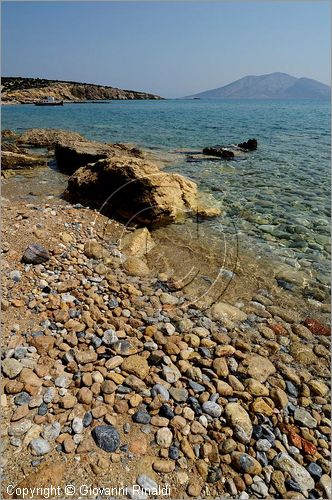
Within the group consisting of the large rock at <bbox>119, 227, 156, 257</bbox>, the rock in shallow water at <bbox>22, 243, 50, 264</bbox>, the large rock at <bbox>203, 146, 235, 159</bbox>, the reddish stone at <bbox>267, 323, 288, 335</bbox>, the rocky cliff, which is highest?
the rocky cliff

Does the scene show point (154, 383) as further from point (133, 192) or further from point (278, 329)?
point (133, 192)

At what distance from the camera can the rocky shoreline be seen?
2811 mm

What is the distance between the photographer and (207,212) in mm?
8586

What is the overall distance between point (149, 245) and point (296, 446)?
14.7 ft

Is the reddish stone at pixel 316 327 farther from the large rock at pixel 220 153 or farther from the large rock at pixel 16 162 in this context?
the large rock at pixel 220 153

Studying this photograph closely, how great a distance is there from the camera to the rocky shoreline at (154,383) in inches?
111

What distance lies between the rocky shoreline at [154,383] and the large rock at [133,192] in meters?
2.40

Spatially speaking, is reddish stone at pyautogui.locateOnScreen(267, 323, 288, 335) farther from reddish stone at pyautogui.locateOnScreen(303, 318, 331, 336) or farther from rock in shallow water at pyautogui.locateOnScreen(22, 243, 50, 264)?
rock in shallow water at pyautogui.locateOnScreen(22, 243, 50, 264)

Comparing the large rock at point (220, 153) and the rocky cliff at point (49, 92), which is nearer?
the large rock at point (220, 153)

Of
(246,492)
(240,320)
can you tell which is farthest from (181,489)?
(240,320)

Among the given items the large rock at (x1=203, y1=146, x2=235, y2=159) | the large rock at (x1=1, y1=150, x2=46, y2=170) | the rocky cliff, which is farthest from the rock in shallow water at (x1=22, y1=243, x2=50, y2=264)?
the rocky cliff

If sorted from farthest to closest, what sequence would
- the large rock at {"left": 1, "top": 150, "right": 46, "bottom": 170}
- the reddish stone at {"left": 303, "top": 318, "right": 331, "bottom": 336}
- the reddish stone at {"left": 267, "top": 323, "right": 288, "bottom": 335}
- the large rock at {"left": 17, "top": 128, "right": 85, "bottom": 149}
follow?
1. the large rock at {"left": 17, "top": 128, "right": 85, "bottom": 149}
2. the large rock at {"left": 1, "top": 150, "right": 46, "bottom": 170}
3. the reddish stone at {"left": 303, "top": 318, "right": 331, "bottom": 336}
4. the reddish stone at {"left": 267, "top": 323, "right": 288, "bottom": 335}

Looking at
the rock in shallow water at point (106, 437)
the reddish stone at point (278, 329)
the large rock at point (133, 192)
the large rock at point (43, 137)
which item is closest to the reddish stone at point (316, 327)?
the reddish stone at point (278, 329)

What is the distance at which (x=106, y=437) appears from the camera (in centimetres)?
299
